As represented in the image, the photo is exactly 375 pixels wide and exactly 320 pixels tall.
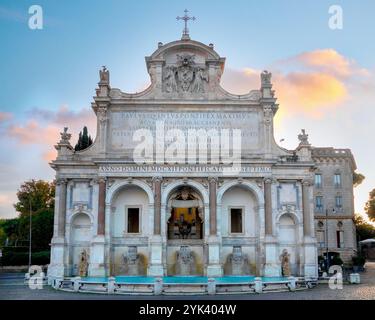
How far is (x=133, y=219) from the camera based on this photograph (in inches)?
1449

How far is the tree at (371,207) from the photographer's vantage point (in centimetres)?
7210

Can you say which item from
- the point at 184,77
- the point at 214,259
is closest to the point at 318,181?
the point at 184,77

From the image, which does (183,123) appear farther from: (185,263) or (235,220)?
(185,263)

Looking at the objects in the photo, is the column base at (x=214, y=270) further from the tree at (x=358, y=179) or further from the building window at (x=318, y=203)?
the tree at (x=358, y=179)

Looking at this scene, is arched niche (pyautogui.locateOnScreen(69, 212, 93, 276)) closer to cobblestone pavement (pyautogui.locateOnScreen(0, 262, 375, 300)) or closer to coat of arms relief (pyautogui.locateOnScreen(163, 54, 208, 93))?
cobblestone pavement (pyautogui.locateOnScreen(0, 262, 375, 300))

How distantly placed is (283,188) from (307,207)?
7.50 feet

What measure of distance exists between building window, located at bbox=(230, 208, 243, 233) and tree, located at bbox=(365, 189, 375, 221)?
42.5 metres

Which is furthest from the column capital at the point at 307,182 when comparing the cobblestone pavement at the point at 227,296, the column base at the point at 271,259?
the cobblestone pavement at the point at 227,296

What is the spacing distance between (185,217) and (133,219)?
4.08 m

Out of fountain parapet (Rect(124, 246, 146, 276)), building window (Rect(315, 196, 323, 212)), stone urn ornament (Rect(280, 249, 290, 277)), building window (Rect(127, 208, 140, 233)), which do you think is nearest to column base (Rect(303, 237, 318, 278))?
stone urn ornament (Rect(280, 249, 290, 277))

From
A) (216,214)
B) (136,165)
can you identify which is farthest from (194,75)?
Result: (216,214)
